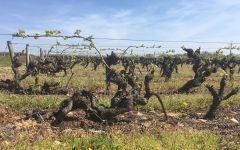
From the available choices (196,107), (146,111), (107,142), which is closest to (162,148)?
(107,142)

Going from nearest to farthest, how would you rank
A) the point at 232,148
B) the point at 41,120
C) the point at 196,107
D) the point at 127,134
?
1. the point at 232,148
2. the point at 127,134
3. the point at 41,120
4. the point at 196,107

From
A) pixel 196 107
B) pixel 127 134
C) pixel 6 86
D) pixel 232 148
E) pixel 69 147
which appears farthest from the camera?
pixel 6 86

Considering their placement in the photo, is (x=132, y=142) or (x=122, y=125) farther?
(x=122, y=125)

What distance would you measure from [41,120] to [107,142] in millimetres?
2861

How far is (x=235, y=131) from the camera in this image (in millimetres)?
10812

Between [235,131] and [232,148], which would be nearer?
[232,148]

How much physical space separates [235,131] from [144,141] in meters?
3.20

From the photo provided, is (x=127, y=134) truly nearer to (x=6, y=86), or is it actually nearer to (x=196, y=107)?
(x=196, y=107)

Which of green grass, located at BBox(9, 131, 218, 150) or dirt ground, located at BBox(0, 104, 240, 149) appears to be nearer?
green grass, located at BBox(9, 131, 218, 150)

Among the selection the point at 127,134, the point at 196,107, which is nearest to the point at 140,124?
the point at 127,134

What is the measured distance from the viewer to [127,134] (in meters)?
9.52

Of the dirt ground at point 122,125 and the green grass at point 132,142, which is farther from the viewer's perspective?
the dirt ground at point 122,125

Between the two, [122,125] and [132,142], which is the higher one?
[132,142]

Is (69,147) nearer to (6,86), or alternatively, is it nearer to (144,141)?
(144,141)
